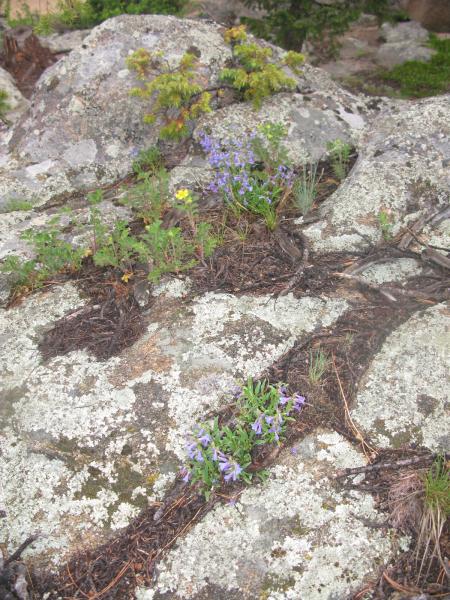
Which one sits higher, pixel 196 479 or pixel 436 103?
pixel 436 103

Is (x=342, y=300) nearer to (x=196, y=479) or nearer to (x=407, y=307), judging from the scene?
(x=407, y=307)

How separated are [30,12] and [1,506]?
48.4 feet

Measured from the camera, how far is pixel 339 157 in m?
5.06

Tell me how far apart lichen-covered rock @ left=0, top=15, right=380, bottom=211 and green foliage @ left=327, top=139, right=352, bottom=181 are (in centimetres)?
19

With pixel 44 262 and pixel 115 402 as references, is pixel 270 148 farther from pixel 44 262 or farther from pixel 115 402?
pixel 115 402

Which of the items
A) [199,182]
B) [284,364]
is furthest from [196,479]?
[199,182]

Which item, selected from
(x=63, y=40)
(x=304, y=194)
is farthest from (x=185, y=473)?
(x=63, y=40)

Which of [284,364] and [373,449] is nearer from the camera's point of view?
[373,449]

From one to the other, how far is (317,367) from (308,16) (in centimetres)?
574

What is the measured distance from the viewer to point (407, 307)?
3523mm

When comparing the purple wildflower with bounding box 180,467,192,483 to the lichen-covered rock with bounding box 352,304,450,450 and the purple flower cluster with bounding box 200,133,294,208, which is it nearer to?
the lichen-covered rock with bounding box 352,304,450,450

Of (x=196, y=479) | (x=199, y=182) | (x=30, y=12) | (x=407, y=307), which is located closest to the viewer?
(x=196, y=479)

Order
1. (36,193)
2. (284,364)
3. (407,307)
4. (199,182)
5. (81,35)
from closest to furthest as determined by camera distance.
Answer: (284,364) < (407,307) < (199,182) < (36,193) < (81,35)

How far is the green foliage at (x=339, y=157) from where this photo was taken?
15.6 feet
